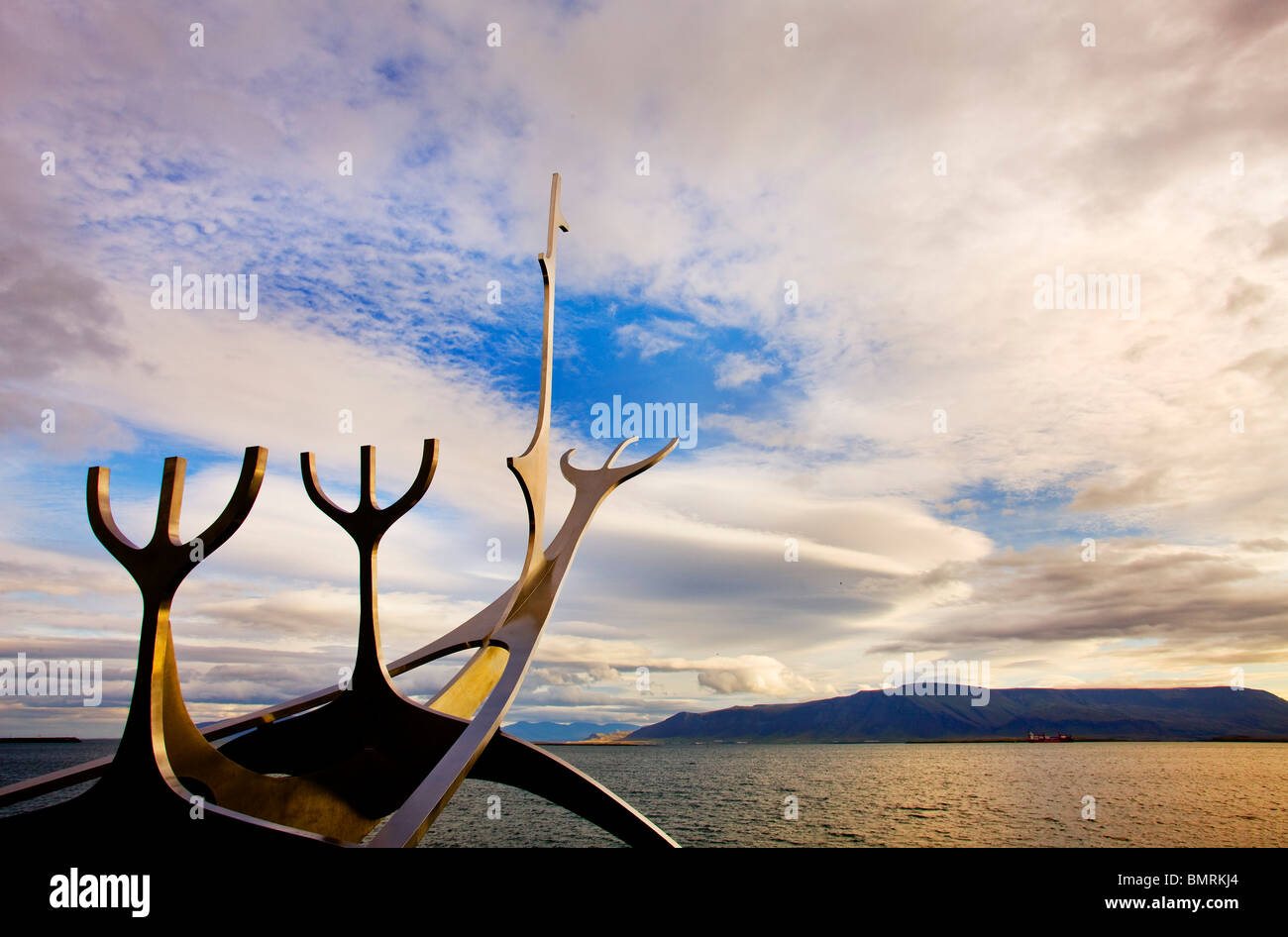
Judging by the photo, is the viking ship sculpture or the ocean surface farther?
the ocean surface

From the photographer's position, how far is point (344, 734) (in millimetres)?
11383

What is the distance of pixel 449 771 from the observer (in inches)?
363

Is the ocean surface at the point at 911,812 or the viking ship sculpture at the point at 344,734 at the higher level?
the viking ship sculpture at the point at 344,734

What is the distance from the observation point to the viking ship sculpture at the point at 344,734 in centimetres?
831

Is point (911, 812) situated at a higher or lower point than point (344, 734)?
lower

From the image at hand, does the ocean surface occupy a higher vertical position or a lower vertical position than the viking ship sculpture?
lower

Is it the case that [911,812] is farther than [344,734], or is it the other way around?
[911,812]

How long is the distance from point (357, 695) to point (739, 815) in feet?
105

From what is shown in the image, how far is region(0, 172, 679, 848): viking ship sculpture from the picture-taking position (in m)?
8.31

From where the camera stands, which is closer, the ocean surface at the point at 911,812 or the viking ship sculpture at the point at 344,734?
the viking ship sculpture at the point at 344,734
